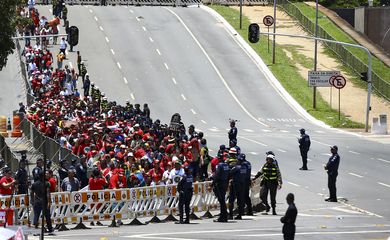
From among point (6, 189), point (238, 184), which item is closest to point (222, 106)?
point (238, 184)

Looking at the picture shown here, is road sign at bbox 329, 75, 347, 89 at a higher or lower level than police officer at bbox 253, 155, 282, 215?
higher

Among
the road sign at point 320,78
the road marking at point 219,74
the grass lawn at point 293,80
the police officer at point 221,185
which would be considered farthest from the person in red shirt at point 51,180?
the road sign at point 320,78

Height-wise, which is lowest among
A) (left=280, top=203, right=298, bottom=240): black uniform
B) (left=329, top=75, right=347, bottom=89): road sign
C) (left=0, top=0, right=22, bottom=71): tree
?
(left=280, top=203, right=298, bottom=240): black uniform

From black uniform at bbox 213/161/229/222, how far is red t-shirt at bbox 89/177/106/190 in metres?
3.18

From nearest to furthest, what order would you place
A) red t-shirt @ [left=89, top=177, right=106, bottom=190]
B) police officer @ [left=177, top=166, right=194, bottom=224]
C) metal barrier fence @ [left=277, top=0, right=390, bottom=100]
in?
red t-shirt @ [left=89, top=177, right=106, bottom=190], police officer @ [left=177, top=166, right=194, bottom=224], metal barrier fence @ [left=277, top=0, right=390, bottom=100]

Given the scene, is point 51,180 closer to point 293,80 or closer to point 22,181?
point 22,181

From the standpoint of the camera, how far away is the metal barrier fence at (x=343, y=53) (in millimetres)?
76875

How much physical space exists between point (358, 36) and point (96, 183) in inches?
2418

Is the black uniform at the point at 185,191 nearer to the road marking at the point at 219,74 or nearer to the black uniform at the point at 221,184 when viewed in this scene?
the black uniform at the point at 221,184

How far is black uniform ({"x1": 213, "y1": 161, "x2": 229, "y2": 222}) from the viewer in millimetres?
31844

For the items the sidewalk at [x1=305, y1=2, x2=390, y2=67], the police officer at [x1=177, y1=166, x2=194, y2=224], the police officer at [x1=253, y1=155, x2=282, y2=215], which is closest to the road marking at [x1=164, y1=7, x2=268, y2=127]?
the sidewalk at [x1=305, y1=2, x2=390, y2=67]

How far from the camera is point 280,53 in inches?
3344

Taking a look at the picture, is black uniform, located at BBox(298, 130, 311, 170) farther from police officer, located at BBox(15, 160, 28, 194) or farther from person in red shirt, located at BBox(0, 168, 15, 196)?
person in red shirt, located at BBox(0, 168, 15, 196)

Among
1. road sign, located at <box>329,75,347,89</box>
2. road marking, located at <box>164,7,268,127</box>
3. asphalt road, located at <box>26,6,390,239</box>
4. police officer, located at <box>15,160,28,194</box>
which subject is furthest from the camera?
road marking, located at <box>164,7,268,127</box>
